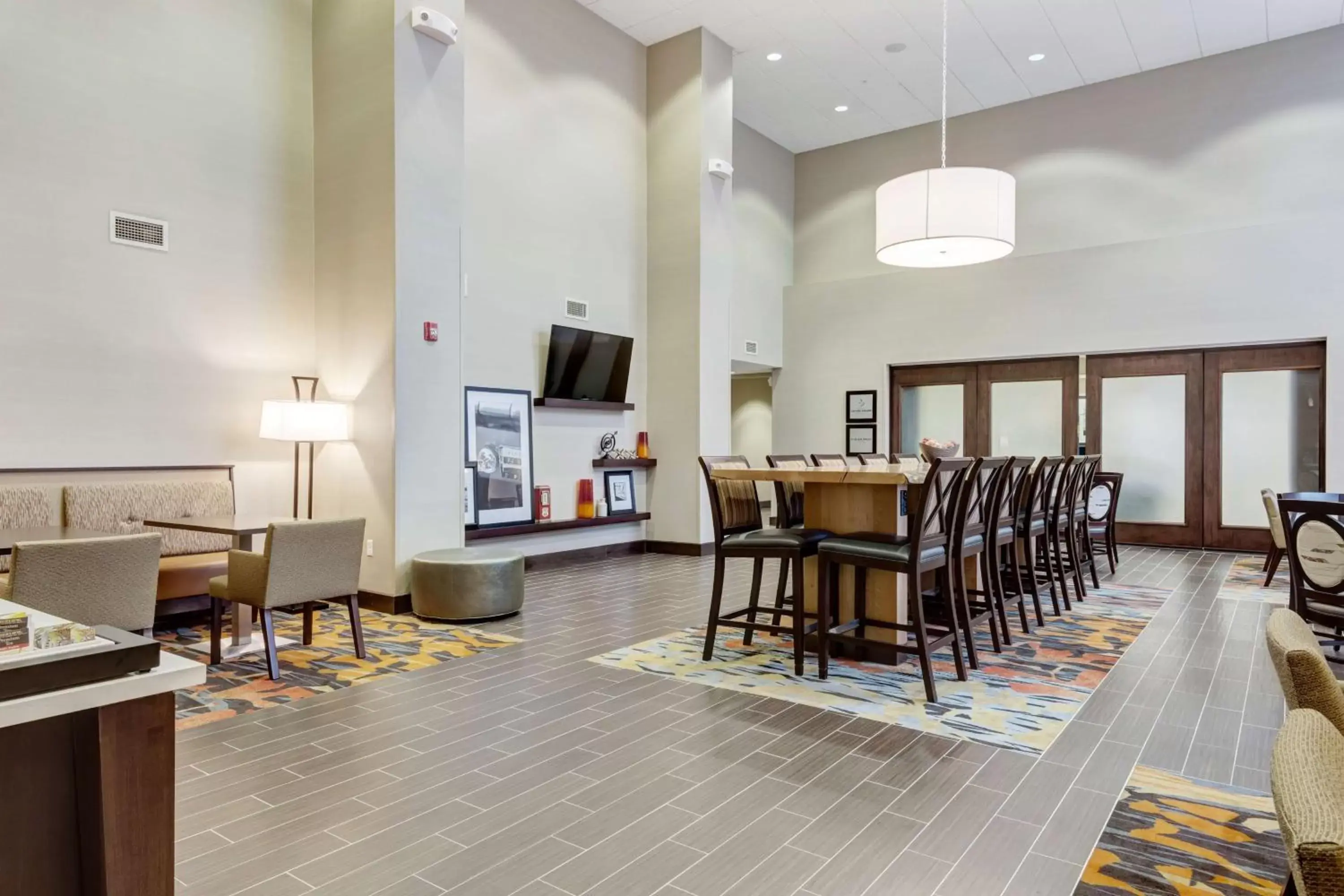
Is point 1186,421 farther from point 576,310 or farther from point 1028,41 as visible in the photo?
point 576,310

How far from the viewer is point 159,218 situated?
5207mm

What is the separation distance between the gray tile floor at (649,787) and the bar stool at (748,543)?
19.1 inches

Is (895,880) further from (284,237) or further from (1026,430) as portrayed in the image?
(1026,430)

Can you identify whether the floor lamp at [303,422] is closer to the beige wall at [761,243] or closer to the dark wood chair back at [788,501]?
the dark wood chair back at [788,501]

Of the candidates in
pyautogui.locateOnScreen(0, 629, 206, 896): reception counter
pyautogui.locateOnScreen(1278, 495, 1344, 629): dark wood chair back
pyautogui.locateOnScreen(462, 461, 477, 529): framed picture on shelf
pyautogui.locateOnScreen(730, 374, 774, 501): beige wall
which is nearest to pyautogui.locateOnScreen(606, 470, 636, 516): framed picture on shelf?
pyautogui.locateOnScreen(462, 461, 477, 529): framed picture on shelf

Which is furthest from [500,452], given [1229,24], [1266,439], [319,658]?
[1229,24]

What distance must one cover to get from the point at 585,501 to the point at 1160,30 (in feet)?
25.0

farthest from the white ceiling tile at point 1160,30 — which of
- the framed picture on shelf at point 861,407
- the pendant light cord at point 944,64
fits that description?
the framed picture on shelf at point 861,407

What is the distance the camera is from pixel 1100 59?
8789 millimetres

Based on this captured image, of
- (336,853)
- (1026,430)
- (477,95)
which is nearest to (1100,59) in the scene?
(1026,430)

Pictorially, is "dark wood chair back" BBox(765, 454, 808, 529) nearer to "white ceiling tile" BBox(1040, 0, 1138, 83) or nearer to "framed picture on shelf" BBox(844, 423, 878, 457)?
"framed picture on shelf" BBox(844, 423, 878, 457)

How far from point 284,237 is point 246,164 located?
540 millimetres

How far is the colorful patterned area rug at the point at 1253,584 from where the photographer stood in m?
5.95

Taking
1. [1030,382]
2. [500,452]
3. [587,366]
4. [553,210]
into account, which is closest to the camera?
[500,452]
